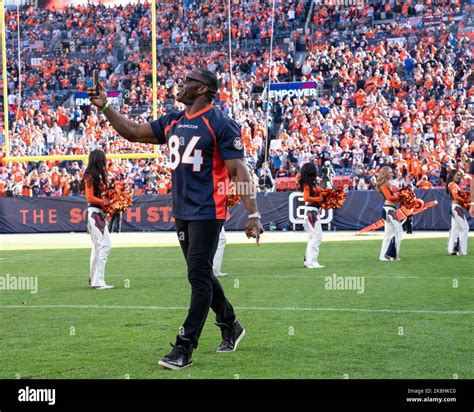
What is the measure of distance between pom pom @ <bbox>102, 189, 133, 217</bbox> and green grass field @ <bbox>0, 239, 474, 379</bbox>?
108 cm

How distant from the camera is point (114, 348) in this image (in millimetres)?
7371

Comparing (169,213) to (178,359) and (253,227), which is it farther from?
(178,359)

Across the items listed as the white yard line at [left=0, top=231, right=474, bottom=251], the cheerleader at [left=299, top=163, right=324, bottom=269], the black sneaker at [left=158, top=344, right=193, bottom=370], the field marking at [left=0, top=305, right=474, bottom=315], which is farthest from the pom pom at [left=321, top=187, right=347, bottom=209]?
the black sneaker at [left=158, top=344, right=193, bottom=370]

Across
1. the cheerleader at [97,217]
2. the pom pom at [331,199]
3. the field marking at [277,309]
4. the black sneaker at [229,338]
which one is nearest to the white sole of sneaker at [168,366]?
the black sneaker at [229,338]

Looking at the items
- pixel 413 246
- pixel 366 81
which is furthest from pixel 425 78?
pixel 413 246

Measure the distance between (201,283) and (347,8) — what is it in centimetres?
3209

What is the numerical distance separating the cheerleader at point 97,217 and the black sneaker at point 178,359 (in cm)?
595

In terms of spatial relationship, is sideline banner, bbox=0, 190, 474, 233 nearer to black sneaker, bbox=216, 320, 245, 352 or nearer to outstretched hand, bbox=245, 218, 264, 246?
black sneaker, bbox=216, 320, 245, 352

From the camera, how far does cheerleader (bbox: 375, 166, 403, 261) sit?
54.6ft

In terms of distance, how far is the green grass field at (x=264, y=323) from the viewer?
256 inches

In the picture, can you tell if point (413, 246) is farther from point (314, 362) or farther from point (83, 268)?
point (314, 362)

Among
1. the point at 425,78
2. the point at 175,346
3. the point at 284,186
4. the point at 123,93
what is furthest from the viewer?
the point at 425,78

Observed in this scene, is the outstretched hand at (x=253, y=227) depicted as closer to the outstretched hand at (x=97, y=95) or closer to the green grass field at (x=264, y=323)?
the green grass field at (x=264, y=323)

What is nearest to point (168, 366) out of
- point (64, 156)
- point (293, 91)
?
Result: point (64, 156)
